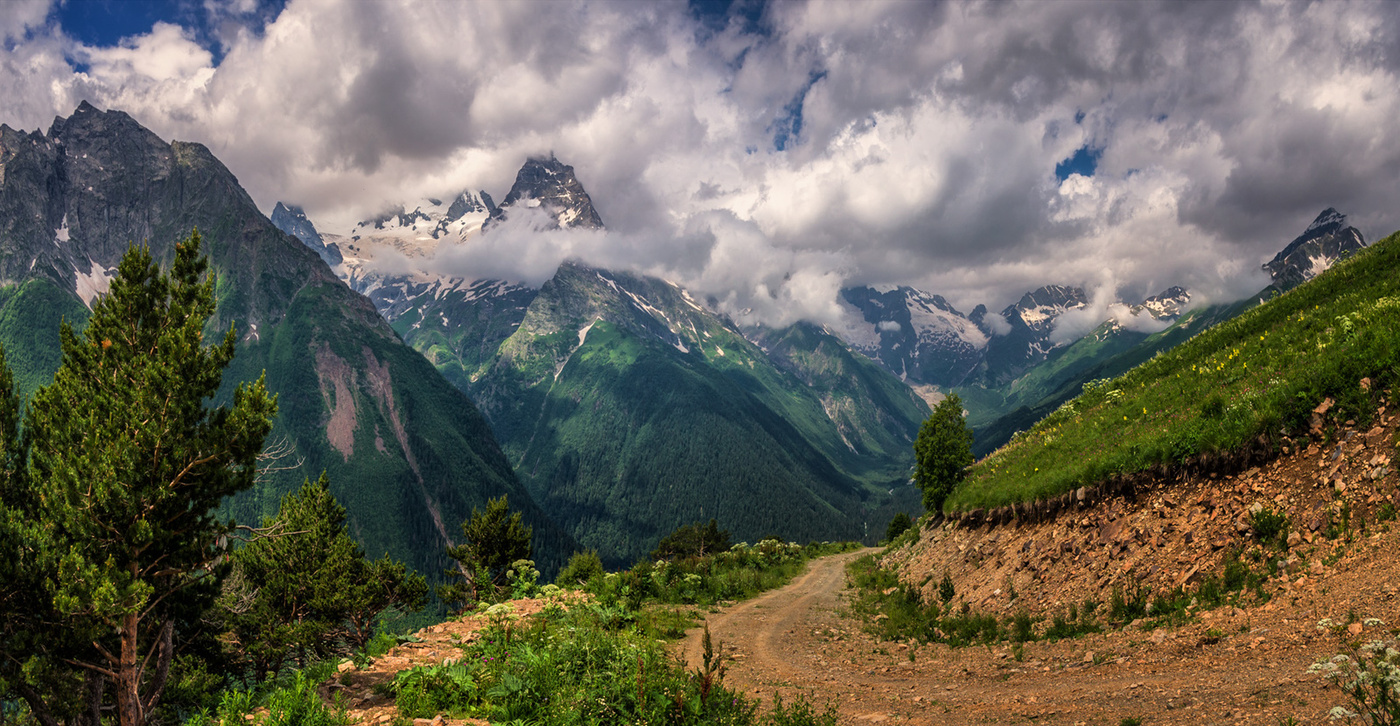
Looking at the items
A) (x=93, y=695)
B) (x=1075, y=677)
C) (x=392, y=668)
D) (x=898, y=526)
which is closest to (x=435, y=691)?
(x=392, y=668)

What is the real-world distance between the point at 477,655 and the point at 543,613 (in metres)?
4.45

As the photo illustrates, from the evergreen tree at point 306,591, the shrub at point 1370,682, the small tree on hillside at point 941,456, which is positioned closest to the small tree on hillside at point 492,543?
the evergreen tree at point 306,591

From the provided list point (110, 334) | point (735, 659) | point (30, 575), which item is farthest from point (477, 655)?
point (110, 334)

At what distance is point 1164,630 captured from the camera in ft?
39.1

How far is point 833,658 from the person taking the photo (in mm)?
17531

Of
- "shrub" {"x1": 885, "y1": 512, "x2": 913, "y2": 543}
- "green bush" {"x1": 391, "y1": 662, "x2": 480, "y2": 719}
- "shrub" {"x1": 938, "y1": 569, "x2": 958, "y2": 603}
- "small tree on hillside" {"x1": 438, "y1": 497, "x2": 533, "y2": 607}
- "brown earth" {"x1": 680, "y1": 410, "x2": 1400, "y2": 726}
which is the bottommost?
"shrub" {"x1": 885, "y1": 512, "x2": 913, "y2": 543}

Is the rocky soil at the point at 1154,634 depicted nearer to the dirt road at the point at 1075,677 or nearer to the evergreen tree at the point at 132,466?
the dirt road at the point at 1075,677

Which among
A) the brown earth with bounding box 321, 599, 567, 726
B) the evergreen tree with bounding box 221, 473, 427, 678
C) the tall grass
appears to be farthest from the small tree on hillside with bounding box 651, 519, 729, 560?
the tall grass

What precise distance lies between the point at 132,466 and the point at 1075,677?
894 inches

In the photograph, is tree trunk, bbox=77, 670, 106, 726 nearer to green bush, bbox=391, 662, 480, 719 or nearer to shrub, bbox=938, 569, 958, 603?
green bush, bbox=391, 662, 480, 719

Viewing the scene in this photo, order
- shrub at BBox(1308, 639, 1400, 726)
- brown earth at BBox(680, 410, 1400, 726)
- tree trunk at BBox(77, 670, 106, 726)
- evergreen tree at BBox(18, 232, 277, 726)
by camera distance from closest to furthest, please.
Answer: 1. shrub at BBox(1308, 639, 1400, 726)
2. brown earth at BBox(680, 410, 1400, 726)
3. evergreen tree at BBox(18, 232, 277, 726)
4. tree trunk at BBox(77, 670, 106, 726)

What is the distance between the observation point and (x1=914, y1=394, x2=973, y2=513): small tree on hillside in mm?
35594

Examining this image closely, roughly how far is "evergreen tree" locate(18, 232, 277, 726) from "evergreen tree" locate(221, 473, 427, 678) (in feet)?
44.9

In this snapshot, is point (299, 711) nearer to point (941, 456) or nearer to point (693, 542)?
point (941, 456)
